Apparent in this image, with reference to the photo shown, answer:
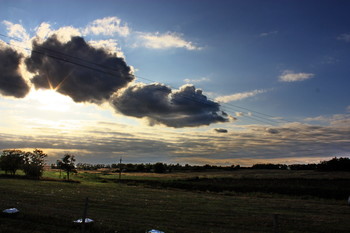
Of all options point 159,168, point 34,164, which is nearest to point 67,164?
point 34,164

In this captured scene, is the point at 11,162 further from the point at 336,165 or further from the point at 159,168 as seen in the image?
the point at 336,165

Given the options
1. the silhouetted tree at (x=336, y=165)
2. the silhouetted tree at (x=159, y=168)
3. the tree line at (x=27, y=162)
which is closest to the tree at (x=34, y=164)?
the tree line at (x=27, y=162)

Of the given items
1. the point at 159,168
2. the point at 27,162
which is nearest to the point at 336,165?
the point at 159,168

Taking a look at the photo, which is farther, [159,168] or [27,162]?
[159,168]

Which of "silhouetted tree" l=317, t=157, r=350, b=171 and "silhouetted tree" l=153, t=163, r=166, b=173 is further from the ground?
Answer: "silhouetted tree" l=317, t=157, r=350, b=171

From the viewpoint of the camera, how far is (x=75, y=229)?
54.9 feet

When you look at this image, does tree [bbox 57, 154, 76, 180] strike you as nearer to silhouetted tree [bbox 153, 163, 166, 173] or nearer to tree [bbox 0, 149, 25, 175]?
tree [bbox 0, 149, 25, 175]

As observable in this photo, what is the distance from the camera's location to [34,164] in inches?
4031

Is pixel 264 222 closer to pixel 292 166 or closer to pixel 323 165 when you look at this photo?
pixel 323 165

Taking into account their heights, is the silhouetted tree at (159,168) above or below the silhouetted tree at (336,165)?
below

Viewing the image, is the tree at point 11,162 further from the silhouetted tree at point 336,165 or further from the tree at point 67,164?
the silhouetted tree at point 336,165

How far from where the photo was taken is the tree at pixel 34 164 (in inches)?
3834

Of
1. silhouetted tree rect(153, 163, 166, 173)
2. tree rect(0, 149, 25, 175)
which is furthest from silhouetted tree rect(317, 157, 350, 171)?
tree rect(0, 149, 25, 175)

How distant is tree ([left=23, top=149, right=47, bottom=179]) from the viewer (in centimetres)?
9738
